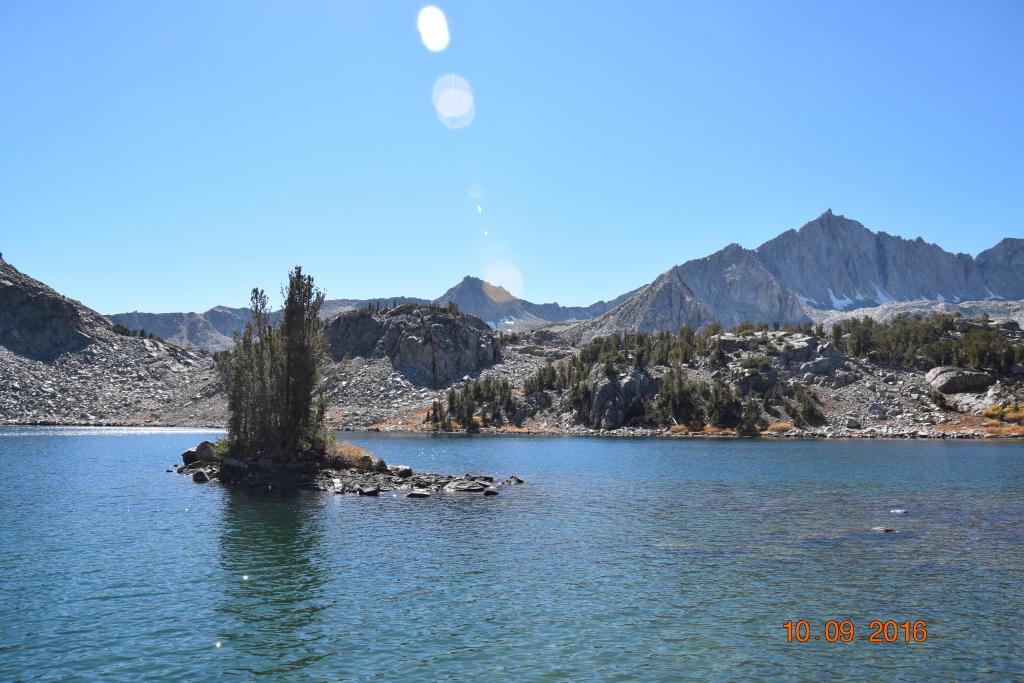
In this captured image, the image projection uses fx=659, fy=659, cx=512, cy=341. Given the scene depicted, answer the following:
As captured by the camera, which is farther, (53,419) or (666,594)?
(53,419)

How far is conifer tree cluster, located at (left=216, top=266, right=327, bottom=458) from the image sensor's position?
204 feet

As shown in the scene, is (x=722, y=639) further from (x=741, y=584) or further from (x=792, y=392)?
(x=792, y=392)

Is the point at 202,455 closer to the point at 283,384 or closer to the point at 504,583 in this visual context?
the point at 283,384

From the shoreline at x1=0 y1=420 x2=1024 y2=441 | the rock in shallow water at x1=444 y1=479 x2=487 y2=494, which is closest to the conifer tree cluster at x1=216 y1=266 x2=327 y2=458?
the rock in shallow water at x1=444 y1=479 x2=487 y2=494

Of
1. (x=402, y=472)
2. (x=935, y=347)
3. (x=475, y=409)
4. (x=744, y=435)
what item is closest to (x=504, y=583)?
(x=402, y=472)

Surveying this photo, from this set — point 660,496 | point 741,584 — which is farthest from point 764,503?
point 741,584

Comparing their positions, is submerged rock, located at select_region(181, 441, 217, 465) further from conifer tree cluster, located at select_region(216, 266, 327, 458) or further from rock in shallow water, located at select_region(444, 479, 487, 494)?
rock in shallow water, located at select_region(444, 479, 487, 494)

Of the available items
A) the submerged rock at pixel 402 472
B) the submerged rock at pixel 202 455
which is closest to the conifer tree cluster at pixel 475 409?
the submerged rock at pixel 202 455

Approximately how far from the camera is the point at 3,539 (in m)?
33.0

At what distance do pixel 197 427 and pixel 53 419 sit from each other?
44.2 m

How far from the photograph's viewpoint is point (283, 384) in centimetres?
6231

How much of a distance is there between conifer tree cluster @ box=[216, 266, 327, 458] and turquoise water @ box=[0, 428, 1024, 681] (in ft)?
30.6

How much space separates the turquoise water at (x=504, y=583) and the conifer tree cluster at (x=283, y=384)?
9.32m

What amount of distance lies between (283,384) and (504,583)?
42.1 metres
